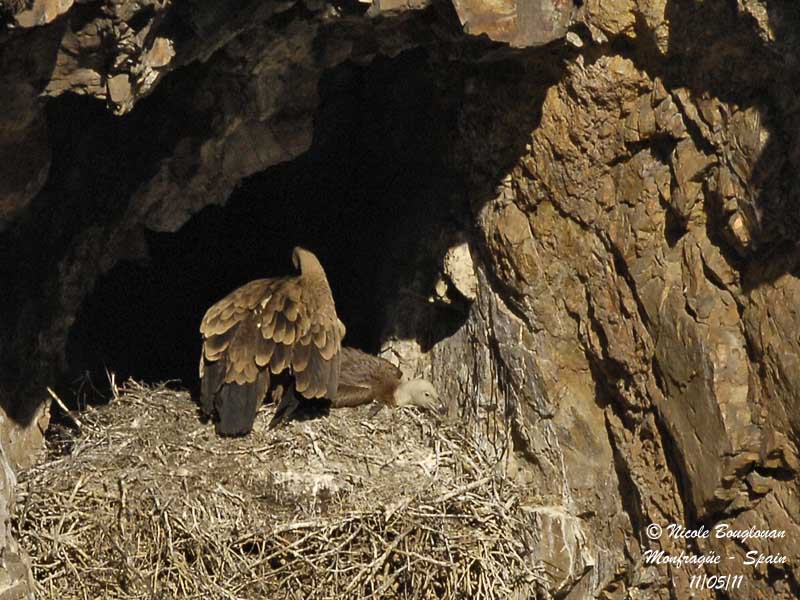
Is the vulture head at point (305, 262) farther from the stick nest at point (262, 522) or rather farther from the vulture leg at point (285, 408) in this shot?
the stick nest at point (262, 522)

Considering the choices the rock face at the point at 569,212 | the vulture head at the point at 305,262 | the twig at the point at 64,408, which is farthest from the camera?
the vulture head at the point at 305,262

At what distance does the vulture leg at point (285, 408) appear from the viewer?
22.9 feet

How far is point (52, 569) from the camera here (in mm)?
6133

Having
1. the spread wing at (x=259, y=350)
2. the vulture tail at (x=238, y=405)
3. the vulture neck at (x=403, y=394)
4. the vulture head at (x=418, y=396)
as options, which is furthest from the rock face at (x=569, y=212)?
the vulture tail at (x=238, y=405)

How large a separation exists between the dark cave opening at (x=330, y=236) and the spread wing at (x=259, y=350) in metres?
0.61

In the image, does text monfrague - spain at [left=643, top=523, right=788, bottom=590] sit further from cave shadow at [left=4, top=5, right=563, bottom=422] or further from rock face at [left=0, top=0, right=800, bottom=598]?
cave shadow at [left=4, top=5, right=563, bottom=422]

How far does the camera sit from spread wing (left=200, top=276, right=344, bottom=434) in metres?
6.88

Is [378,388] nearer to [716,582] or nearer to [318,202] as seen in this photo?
[318,202]

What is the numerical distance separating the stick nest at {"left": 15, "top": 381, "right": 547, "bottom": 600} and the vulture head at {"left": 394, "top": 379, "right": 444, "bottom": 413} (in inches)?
24.0

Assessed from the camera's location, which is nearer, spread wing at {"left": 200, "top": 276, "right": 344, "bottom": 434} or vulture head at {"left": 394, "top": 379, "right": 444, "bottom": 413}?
spread wing at {"left": 200, "top": 276, "right": 344, "bottom": 434}

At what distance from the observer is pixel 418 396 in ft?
24.5

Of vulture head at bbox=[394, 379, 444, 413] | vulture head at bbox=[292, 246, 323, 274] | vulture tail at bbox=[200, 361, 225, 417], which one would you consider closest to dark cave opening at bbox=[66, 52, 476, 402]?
vulture head at bbox=[394, 379, 444, 413]

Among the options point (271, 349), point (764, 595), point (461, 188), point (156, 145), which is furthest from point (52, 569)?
point (764, 595)

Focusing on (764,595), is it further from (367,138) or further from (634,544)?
(367,138)
